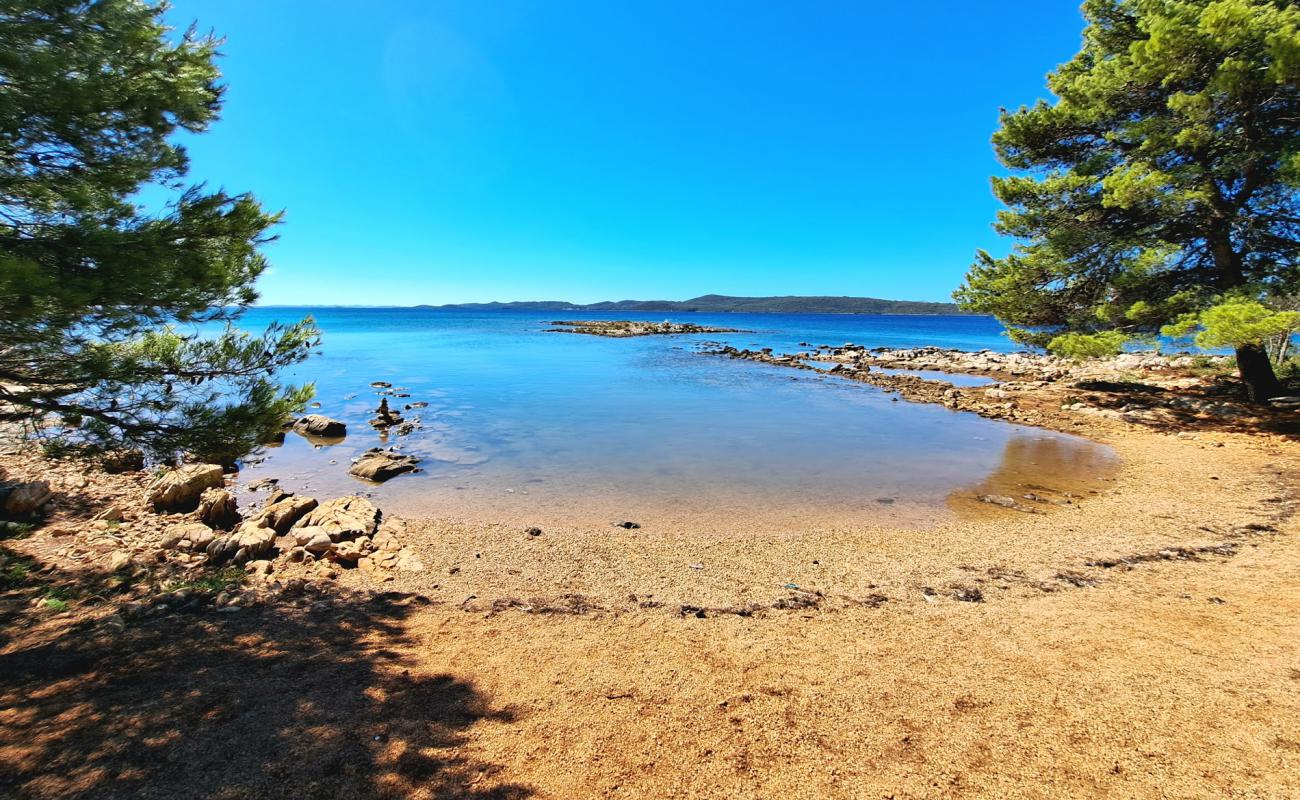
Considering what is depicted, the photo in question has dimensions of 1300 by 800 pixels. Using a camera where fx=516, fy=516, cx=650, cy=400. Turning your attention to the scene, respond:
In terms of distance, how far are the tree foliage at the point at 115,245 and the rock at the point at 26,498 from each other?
167 inches

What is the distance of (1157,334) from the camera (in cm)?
1370

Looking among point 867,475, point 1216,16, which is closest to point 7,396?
point 867,475

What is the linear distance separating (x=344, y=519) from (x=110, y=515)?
370 centimetres

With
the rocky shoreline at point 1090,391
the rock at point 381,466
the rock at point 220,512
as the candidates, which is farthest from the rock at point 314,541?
the rocky shoreline at point 1090,391

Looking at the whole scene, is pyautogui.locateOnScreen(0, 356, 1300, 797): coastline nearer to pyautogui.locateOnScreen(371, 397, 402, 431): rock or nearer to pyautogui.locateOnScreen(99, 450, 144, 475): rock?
pyautogui.locateOnScreen(99, 450, 144, 475): rock

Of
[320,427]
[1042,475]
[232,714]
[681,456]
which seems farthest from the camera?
[320,427]

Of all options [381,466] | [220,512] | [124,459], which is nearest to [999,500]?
[381,466]

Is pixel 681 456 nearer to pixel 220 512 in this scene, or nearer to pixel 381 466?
pixel 381 466

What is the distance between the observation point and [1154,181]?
11977 millimetres

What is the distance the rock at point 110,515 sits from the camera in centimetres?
785

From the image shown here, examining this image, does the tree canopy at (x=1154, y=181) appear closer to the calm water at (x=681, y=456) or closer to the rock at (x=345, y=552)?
the calm water at (x=681, y=456)

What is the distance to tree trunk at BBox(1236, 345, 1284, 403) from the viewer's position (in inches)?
565

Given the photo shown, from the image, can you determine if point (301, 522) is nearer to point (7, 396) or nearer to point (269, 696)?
point (7, 396)

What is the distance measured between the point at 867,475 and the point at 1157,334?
31.6 feet
